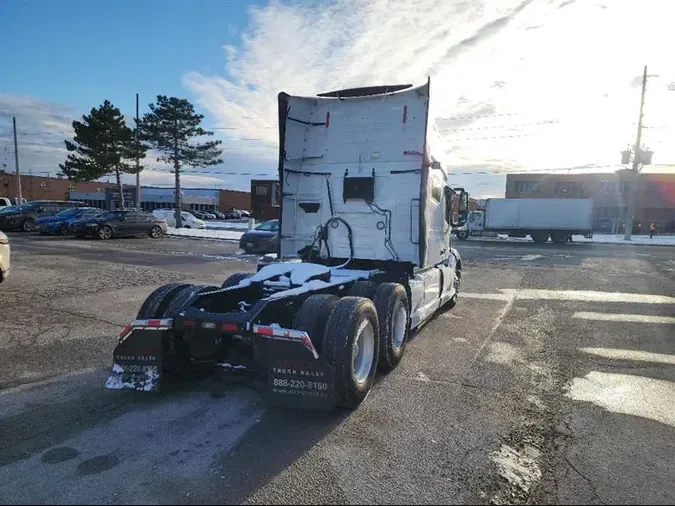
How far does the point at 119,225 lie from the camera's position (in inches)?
947

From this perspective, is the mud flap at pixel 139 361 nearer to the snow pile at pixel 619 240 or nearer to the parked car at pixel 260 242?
the parked car at pixel 260 242

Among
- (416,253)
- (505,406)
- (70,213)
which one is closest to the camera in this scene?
(505,406)

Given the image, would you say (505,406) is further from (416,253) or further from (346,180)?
(346,180)

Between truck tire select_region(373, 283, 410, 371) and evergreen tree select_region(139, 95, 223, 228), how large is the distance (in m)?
31.9

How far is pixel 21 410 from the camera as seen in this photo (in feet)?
13.1

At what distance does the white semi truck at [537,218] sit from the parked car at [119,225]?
22108 mm

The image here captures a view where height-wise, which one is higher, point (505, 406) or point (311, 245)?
point (311, 245)

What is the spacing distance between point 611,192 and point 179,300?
207 ft

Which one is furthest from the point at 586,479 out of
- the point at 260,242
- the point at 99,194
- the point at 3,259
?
the point at 99,194

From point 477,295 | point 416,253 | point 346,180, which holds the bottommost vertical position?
point 477,295

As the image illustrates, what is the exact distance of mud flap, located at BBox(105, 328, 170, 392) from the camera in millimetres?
4047

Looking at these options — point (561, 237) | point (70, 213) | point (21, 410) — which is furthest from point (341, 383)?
point (561, 237)

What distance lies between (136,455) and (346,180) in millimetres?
4824

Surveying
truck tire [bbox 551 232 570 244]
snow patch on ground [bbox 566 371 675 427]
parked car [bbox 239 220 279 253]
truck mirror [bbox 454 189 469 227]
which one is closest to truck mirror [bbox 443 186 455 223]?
truck mirror [bbox 454 189 469 227]
